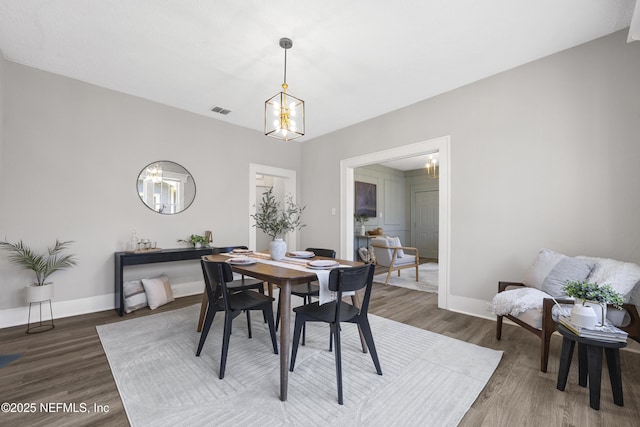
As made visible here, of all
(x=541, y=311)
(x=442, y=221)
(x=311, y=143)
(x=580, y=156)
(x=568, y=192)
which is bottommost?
(x=541, y=311)

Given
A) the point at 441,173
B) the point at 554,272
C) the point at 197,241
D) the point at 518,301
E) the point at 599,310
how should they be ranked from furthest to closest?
1. the point at 197,241
2. the point at 441,173
3. the point at 554,272
4. the point at 518,301
5. the point at 599,310

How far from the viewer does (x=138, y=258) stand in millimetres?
3258

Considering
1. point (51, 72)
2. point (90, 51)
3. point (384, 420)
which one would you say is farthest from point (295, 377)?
point (51, 72)

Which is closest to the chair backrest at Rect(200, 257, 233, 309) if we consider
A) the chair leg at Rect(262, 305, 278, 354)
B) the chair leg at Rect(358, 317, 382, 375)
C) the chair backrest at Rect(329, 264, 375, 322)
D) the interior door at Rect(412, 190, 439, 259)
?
the chair leg at Rect(262, 305, 278, 354)

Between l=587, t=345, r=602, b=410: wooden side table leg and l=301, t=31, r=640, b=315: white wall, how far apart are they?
132 cm

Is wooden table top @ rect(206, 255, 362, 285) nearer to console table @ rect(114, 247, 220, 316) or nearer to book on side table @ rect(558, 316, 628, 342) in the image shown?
console table @ rect(114, 247, 220, 316)

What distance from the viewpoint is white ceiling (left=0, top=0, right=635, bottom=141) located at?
2.12 metres

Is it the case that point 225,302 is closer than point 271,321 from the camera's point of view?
Yes

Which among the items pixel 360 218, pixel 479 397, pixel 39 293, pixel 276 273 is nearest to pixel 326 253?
pixel 276 273

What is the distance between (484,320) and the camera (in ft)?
9.82

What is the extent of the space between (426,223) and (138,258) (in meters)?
7.23

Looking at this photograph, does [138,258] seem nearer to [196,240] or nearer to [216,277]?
[196,240]

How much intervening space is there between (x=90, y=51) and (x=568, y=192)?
486 cm

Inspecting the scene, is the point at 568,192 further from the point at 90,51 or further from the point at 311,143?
the point at 90,51
